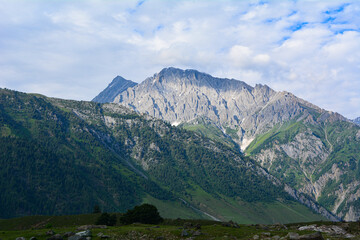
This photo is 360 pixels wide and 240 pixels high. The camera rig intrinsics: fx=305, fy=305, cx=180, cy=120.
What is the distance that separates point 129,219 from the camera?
13625 cm

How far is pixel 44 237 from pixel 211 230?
42097 mm

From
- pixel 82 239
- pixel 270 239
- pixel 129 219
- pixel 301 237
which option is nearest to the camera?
pixel 301 237

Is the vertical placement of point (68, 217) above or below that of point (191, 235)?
below

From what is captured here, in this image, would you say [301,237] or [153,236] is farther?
[153,236]

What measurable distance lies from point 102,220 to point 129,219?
1258cm

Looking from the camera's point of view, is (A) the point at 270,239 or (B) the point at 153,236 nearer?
(A) the point at 270,239

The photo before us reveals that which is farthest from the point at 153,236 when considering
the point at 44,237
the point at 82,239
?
the point at 44,237

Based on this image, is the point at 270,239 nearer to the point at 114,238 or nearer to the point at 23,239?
the point at 114,238

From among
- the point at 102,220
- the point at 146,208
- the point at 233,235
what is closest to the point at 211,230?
the point at 233,235

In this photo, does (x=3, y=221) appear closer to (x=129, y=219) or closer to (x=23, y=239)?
(x=129, y=219)

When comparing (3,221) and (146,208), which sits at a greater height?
(146,208)

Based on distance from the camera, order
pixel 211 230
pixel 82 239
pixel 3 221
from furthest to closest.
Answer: pixel 3 221, pixel 211 230, pixel 82 239

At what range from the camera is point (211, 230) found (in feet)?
270

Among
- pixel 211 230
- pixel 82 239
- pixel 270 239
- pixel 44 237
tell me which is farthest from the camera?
pixel 211 230
